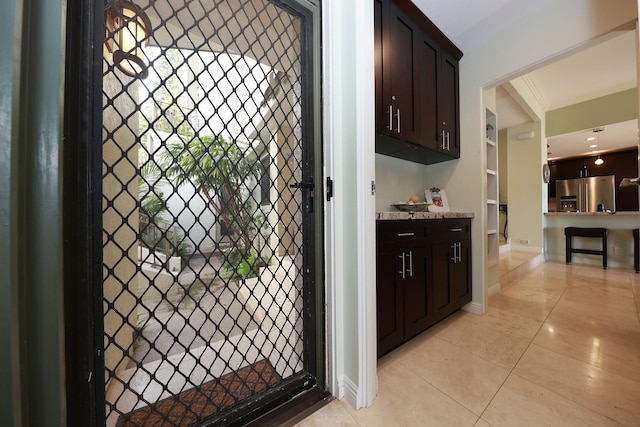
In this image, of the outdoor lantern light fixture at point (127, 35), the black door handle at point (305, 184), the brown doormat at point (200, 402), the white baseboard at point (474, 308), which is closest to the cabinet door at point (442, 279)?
the white baseboard at point (474, 308)

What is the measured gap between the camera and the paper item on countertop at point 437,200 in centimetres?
220

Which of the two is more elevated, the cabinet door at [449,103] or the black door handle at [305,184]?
the cabinet door at [449,103]

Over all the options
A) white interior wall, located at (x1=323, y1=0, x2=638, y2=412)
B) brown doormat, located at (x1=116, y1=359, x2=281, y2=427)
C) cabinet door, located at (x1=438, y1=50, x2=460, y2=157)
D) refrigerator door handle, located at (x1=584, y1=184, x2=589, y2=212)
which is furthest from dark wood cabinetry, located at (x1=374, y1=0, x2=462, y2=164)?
refrigerator door handle, located at (x1=584, y1=184, x2=589, y2=212)

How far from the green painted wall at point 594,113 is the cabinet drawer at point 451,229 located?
12.8 feet

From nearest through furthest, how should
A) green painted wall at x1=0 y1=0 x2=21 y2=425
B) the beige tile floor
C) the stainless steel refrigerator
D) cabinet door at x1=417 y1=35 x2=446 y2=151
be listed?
1. green painted wall at x1=0 y1=0 x2=21 y2=425
2. the beige tile floor
3. cabinet door at x1=417 y1=35 x2=446 y2=151
4. the stainless steel refrigerator

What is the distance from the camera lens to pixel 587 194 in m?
5.65

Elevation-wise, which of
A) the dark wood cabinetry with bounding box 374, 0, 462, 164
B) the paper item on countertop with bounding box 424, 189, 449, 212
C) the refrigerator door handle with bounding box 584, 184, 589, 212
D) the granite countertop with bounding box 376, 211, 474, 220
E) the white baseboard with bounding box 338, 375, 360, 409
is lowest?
the white baseboard with bounding box 338, 375, 360, 409

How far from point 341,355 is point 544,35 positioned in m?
2.67

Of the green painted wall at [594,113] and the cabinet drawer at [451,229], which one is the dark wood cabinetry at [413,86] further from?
the green painted wall at [594,113]

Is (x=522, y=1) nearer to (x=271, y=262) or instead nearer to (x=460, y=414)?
(x=271, y=262)

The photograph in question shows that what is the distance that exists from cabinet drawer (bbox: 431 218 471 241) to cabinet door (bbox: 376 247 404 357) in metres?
0.46

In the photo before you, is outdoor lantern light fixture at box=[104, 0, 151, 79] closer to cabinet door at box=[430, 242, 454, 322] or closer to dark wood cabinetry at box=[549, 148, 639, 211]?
cabinet door at box=[430, 242, 454, 322]

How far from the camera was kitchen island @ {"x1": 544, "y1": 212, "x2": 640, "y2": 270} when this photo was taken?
11.6ft

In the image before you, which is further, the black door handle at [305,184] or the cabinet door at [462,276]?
the cabinet door at [462,276]
